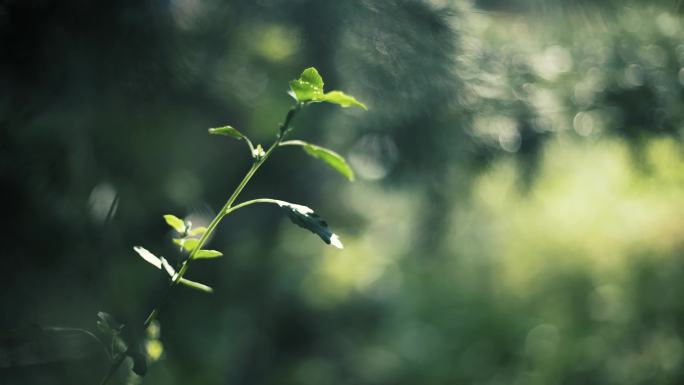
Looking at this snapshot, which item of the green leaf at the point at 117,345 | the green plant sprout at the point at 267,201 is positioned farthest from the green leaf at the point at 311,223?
the green leaf at the point at 117,345

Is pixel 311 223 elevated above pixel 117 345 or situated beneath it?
elevated above

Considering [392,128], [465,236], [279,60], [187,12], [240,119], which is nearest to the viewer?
[187,12]

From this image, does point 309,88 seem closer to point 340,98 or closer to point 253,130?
point 340,98

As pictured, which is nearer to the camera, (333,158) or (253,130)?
(333,158)

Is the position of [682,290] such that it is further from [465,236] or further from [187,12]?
[187,12]

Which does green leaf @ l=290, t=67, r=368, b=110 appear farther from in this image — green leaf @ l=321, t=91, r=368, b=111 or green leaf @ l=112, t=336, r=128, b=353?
green leaf @ l=112, t=336, r=128, b=353

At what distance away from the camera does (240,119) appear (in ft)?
4.88

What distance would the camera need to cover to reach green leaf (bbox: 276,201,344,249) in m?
0.33

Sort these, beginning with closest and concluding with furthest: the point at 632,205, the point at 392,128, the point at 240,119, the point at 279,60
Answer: the point at 392,128
the point at 279,60
the point at 240,119
the point at 632,205

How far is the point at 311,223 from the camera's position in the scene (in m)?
0.34

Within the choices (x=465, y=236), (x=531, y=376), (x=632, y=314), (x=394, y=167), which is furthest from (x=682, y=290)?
(x=394, y=167)

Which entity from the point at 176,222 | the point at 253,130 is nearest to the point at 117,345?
the point at 176,222

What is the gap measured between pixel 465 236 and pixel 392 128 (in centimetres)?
162

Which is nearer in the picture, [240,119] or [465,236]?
[240,119]
